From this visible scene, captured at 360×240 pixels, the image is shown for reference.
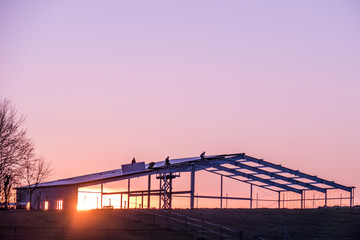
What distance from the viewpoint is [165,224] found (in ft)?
161

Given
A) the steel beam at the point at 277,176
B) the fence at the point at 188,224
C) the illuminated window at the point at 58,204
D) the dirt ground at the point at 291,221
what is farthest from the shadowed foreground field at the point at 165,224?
the illuminated window at the point at 58,204

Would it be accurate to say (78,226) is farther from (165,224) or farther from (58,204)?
(58,204)

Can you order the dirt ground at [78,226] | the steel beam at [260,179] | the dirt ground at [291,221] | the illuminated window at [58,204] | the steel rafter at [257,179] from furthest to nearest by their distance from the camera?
the illuminated window at [58,204] < the steel beam at [260,179] < the steel rafter at [257,179] < the dirt ground at [291,221] < the dirt ground at [78,226]

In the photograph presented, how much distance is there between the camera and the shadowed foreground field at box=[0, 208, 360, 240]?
43.5 meters

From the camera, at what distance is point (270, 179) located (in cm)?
6147

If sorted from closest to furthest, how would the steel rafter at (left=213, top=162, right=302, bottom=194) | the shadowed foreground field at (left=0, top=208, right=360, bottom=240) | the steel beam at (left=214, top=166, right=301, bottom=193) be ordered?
the shadowed foreground field at (left=0, top=208, right=360, bottom=240) → the steel rafter at (left=213, top=162, right=302, bottom=194) → the steel beam at (left=214, top=166, right=301, bottom=193)

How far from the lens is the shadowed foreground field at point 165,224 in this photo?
43.5 meters

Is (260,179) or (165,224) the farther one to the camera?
(260,179)

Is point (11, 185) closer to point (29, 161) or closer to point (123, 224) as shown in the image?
point (29, 161)

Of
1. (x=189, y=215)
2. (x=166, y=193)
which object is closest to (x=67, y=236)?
(x=189, y=215)

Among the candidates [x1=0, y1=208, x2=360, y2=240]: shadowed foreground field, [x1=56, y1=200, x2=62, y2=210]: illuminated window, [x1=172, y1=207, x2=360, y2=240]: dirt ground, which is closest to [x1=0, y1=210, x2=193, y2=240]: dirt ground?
[x1=0, y1=208, x2=360, y2=240]: shadowed foreground field

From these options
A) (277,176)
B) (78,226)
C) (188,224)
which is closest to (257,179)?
(277,176)

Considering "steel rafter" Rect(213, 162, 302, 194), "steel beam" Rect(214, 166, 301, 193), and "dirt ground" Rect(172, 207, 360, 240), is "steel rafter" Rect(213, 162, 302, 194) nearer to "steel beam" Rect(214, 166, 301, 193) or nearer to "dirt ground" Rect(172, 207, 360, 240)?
"steel beam" Rect(214, 166, 301, 193)

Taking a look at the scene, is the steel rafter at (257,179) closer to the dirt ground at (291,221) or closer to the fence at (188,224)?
the dirt ground at (291,221)
